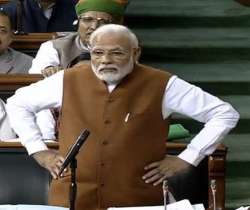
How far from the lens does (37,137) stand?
4.53 metres

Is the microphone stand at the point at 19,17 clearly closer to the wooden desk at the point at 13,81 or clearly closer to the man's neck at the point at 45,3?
the man's neck at the point at 45,3

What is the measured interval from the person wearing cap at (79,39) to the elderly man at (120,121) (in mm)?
1225

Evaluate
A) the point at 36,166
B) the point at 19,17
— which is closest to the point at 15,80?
the point at 36,166

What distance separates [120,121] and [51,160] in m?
0.33

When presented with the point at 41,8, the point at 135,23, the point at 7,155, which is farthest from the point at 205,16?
the point at 7,155

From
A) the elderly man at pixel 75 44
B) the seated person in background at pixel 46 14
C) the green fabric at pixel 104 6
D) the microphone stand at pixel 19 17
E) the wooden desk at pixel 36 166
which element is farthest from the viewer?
the seated person in background at pixel 46 14

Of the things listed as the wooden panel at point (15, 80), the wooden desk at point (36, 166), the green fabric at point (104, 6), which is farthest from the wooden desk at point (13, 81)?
the wooden desk at point (36, 166)

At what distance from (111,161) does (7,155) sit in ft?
3.26

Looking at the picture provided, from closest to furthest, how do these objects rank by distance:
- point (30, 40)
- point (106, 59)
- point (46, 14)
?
1. point (106, 59)
2. point (30, 40)
3. point (46, 14)

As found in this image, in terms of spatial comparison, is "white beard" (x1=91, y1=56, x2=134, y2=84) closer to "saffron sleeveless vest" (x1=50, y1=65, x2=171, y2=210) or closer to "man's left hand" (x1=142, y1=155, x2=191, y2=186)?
"saffron sleeveless vest" (x1=50, y1=65, x2=171, y2=210)

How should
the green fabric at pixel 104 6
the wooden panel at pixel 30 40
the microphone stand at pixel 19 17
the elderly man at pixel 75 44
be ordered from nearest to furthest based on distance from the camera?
the elderly man at pixel 75 44, the green fabric at pixel 104 6, the wooden panel at pixel 30 40, the microphone stand at pixel 19 17

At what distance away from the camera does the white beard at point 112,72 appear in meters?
4.35

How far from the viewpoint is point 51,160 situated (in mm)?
4395

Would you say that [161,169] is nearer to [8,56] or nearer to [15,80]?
[15,80]
